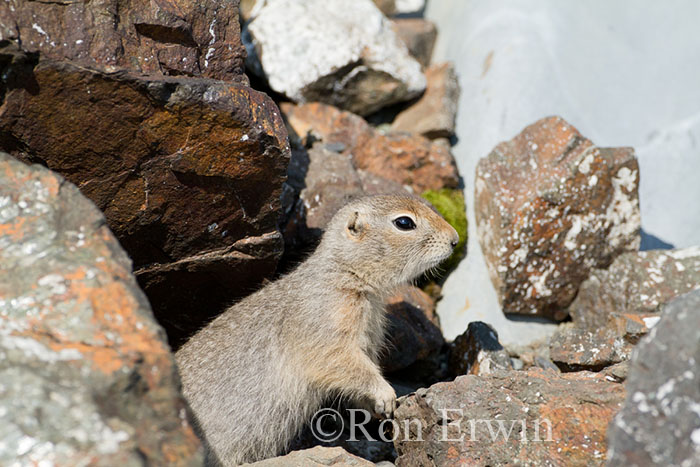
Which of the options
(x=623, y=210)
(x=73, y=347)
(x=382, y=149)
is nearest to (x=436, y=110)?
(x=382, y=149)

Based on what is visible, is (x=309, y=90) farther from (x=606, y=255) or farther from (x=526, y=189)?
(x=606, y=255)

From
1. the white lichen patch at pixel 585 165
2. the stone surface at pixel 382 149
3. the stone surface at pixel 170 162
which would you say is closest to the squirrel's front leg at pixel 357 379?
the stone surface at pixel 170 162

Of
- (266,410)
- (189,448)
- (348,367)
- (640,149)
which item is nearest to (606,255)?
(640,149)

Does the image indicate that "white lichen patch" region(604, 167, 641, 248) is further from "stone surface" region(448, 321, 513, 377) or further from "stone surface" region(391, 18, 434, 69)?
"stone surface" region(391, 18, 434, 69)

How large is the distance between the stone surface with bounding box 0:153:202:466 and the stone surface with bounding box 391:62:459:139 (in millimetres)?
7145

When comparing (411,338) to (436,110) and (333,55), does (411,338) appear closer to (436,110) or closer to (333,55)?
(436,110)

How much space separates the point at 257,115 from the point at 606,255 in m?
5.07

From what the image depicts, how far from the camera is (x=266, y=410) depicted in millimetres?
6703

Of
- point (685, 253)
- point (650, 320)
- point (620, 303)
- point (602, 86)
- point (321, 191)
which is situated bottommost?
point (321, 191)

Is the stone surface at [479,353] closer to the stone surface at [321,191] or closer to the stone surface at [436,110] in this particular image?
the stone surface at [321,191]

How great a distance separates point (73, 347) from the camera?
3.92m

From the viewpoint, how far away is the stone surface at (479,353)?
23.9 ft

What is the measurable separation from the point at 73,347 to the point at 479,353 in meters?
4.73

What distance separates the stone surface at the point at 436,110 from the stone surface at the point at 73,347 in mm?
7145
